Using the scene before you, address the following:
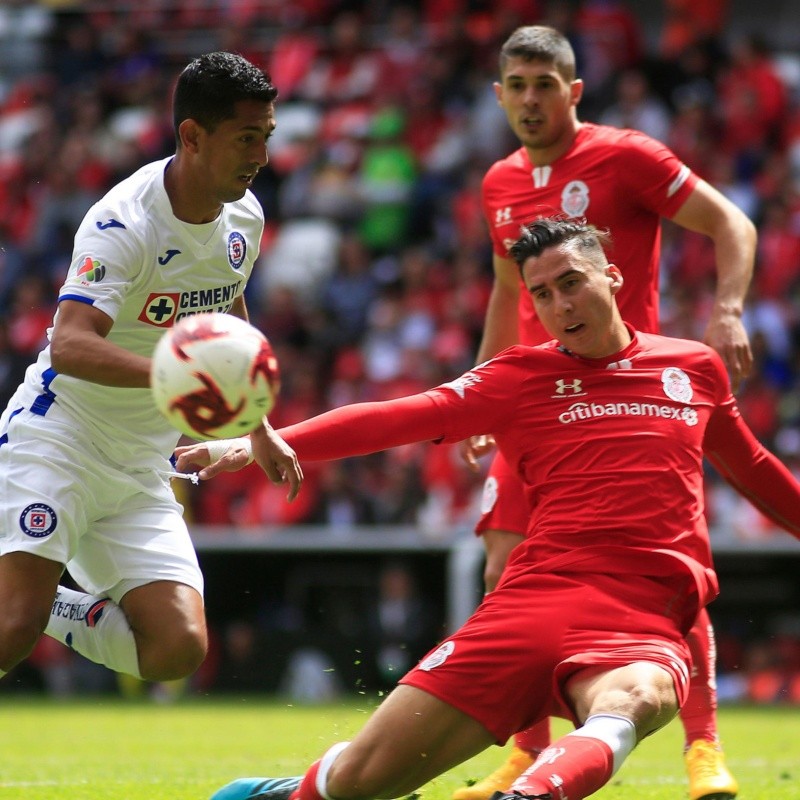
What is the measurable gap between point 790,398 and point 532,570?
27.1 ft

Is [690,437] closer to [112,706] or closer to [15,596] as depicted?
[15,596]

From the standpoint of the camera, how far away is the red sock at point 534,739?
605 centimetres

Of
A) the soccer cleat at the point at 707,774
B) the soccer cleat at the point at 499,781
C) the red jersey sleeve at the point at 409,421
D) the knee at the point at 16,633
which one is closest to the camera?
the red jersey sleeve at the point at 409,421

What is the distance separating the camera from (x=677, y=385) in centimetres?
491

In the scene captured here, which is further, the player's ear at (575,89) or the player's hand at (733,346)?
the player's ear at (575,89)

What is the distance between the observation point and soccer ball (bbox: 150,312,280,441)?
438cm

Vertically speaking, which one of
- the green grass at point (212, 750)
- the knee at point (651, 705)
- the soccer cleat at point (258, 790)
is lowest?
the green grass at point (212, 750)

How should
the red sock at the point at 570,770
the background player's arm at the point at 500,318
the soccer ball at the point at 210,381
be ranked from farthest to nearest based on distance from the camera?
the background player's arm at the point at 500,318, the soccer ball at the point at 210,381, the red sock at the point at 570,770

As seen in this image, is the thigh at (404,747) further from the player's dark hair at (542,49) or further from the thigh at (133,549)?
the player's dark hair at (542,49)

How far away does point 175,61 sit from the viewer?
19.0 m

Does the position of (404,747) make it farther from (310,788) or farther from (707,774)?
(707,774)

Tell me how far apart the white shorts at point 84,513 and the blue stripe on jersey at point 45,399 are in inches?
1.1

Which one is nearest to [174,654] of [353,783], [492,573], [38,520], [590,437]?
[38,520]

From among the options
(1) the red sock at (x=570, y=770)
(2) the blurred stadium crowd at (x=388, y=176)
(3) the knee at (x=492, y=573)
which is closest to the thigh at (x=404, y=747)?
(1) the red sock at (x=570, y=770)
